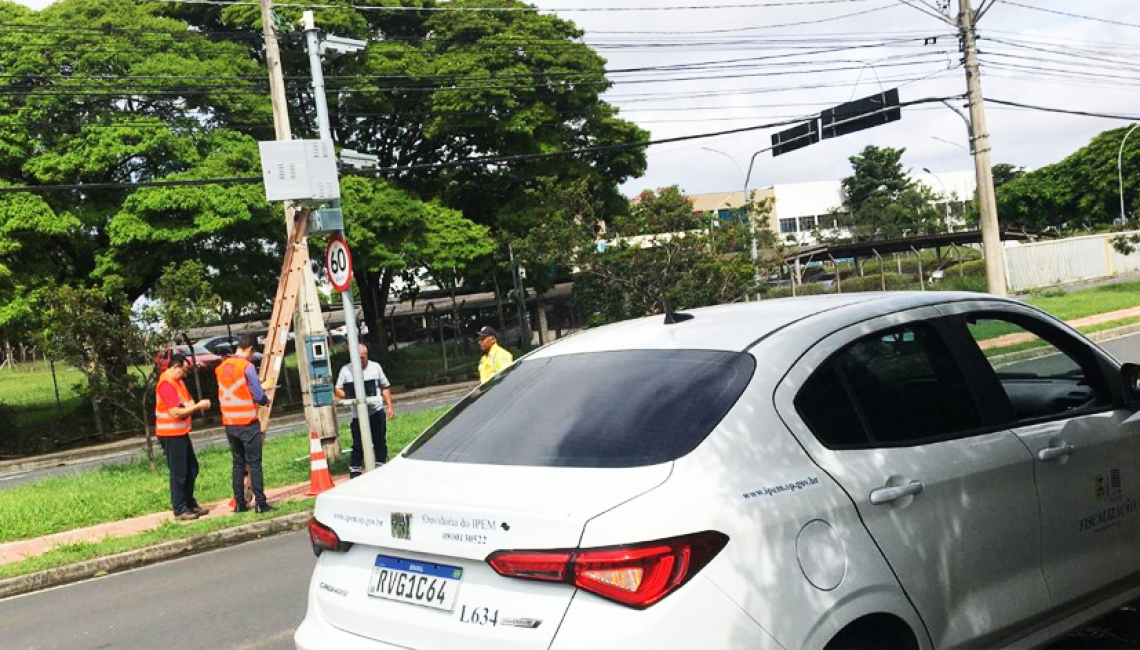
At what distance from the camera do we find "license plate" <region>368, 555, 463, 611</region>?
280 cm

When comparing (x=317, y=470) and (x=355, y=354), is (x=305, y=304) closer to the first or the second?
(x=355, y=354)

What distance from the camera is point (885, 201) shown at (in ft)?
268

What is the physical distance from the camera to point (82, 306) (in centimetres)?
1447

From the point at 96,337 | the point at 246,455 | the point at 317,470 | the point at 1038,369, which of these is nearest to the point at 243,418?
the point at 246,455

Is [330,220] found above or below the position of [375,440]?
above

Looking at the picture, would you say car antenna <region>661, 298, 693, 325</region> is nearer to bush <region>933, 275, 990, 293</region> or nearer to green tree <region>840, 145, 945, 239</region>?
bush <region>933, 275, 990, 293</region>

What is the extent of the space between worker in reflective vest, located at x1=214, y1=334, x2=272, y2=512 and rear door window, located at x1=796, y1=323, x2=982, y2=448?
849 centimetres

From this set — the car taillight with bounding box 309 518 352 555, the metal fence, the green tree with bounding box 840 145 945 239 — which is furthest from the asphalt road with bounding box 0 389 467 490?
the green tree with bounding box 840 145 945 239

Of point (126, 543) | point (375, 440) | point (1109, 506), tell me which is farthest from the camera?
point (375, 440)

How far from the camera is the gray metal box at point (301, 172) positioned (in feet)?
40.1

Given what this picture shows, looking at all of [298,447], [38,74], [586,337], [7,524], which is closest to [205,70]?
[38,74]

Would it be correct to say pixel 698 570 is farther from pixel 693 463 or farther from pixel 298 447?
pixel 298 447

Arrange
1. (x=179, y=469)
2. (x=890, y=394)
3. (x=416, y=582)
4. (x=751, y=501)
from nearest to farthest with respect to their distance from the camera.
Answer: (x=751, y=501), (x=416, y=582), (x=890, y=394), (x=179, y=469)

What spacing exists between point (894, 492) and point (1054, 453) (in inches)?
39.1
